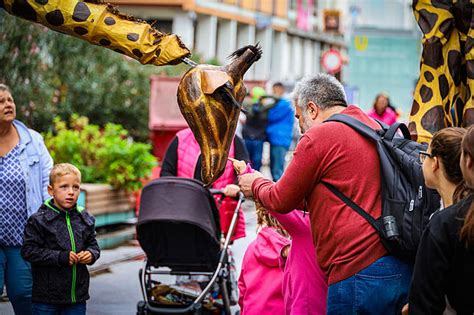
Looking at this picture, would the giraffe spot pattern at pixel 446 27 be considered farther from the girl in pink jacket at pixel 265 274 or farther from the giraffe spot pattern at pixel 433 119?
the girl in pink jacket at pixel 265 274

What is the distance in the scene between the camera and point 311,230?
541 cm

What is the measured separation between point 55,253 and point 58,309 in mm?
383

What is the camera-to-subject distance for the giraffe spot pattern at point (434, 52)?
7.25m

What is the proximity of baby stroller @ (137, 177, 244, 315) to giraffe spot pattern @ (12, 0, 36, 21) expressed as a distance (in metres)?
2.19

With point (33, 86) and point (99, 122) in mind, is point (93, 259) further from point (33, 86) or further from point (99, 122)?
point (99, 122)

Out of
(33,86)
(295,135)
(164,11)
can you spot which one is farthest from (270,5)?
(33,86)

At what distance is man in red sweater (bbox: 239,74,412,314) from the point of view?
517cm

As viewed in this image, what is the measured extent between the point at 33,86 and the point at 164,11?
31.5 metres

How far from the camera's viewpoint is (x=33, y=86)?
1427 cm

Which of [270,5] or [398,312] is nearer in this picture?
[398,312]

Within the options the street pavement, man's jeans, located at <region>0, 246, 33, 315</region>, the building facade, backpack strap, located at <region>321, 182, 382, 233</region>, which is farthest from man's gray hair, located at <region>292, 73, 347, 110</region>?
the building facade

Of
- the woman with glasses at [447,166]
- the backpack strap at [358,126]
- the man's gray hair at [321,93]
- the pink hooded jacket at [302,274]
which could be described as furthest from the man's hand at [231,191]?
the woman with glasses at [447,166]

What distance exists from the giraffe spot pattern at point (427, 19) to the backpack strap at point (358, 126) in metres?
2.18

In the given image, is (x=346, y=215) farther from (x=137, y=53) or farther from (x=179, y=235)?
(x=179, y=235)
